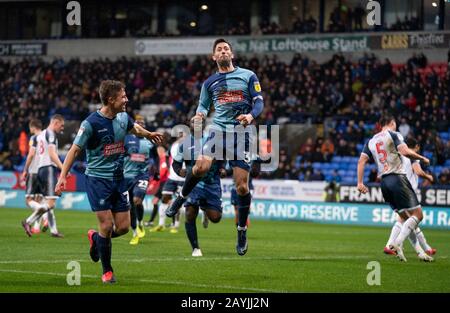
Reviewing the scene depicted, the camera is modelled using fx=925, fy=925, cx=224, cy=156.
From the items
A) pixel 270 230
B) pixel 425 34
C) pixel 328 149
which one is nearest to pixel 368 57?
pixel 425 34

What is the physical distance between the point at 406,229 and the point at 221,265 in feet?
12.0

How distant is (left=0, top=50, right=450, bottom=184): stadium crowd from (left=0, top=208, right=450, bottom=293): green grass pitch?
492 inches

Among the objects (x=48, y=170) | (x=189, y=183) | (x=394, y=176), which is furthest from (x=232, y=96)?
(x=48, y=170)

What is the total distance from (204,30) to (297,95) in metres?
9.67

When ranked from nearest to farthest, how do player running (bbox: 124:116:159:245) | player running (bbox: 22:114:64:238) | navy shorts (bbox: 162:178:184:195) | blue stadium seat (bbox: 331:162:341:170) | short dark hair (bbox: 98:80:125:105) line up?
short dark hair (bbox: 98:80:125:105) → player running (bbox: 124:116:159:245) → player running (bbox: 22:114:64:238) → navy shorts (bbox: 162:178:184:195) → blue stadium seat (bbox: 331:162:341:170)

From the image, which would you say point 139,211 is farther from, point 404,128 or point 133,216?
point 404,128

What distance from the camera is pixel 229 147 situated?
545 inches

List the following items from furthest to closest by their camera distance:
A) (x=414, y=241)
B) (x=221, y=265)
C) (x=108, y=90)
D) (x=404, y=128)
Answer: (x=404, y=128), (x=414, y=241), (x=221, y=265), (x=108, y=90)

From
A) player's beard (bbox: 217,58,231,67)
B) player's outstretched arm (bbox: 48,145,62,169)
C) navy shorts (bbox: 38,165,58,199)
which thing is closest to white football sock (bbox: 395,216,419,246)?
player's beard (bbox: 217,58,231,67)

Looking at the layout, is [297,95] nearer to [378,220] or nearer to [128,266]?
[378,220]

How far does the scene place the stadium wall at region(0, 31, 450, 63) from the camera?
40062 millimetres

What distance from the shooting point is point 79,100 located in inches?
1788

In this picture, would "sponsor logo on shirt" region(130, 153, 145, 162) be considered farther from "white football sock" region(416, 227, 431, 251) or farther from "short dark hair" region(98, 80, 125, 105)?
"short dark hair" region(98, 80, 125, 105)

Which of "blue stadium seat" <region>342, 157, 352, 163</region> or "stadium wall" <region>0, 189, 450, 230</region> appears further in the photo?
"blue stadium seat" <region>342, 157, 352, 163</region>
